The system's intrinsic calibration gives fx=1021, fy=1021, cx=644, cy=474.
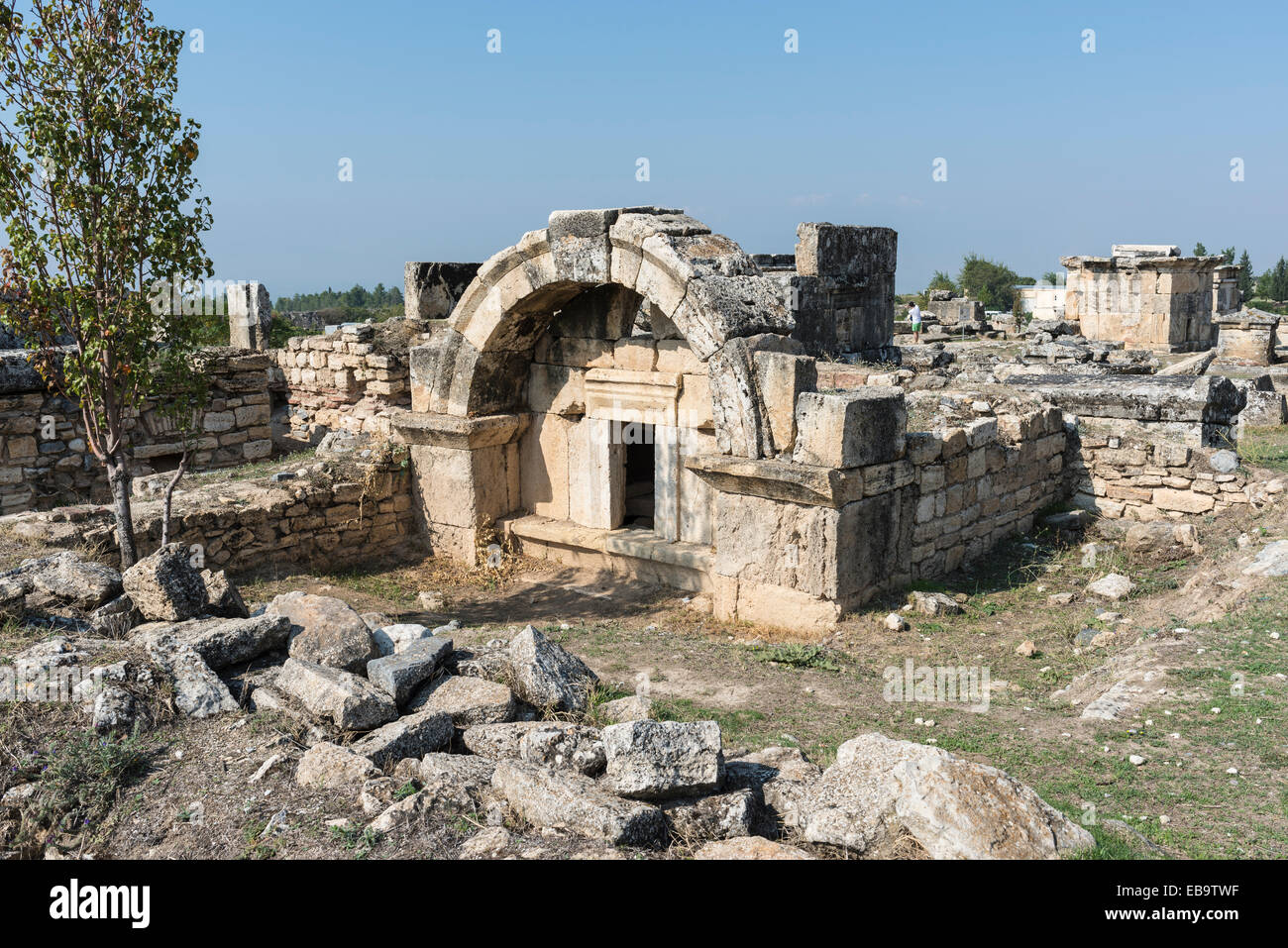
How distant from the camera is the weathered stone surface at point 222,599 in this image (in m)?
5.80

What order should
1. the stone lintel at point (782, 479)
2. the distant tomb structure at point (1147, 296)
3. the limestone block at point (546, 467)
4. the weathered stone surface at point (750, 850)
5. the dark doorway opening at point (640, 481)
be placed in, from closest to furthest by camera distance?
the weathered stone surface at point (750, 850)
the stone lintel at point (782, 479)
the dark doorway opening at point (640, 481)
the limestone block at point (546, 467)
the distant tomb structure at point (1147, 296)

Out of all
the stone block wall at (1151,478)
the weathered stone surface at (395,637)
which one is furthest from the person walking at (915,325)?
the weathered stone surface at (395,637)

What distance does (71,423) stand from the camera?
10.4 m

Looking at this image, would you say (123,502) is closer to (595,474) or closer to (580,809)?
(595,474)

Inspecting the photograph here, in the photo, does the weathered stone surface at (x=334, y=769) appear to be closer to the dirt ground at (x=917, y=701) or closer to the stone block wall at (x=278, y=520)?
the dirt ground at (x=917, y=701)

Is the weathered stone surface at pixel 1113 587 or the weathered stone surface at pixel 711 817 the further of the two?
the weathered stone surface at pixel 1113 587

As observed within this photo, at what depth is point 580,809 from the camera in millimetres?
3443

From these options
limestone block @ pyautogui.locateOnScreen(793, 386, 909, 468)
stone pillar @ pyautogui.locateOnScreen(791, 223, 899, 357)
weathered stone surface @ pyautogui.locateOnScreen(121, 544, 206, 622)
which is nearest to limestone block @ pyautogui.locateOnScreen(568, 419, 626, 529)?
limestone block @ pyautogui.locateOnScreen(793, 386, 909, 468)

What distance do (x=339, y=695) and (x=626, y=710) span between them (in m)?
1.36

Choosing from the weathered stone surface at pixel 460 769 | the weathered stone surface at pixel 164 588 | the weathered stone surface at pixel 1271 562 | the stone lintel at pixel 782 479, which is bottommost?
the weathered stone surface at pixel 460 769

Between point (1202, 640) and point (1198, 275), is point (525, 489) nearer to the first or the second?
point (1202, 640)

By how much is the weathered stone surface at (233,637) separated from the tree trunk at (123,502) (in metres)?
1.70

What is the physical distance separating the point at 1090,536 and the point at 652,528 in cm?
391
